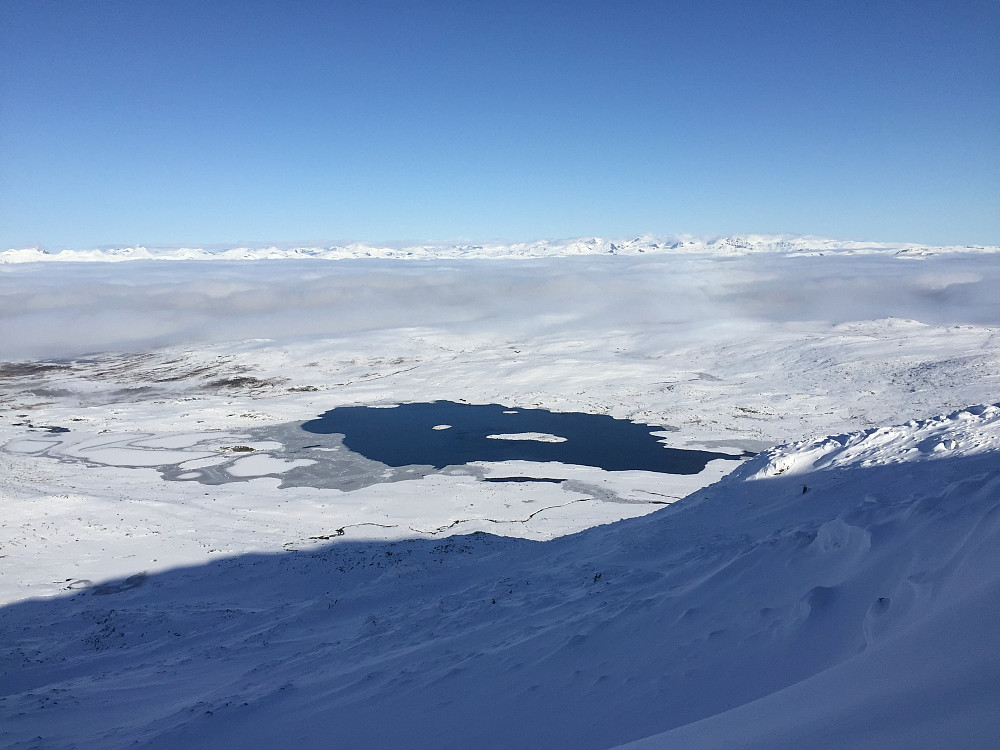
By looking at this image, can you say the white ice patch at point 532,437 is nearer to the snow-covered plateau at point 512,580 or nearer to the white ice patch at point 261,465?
the snow-covered plateau at point 512,580

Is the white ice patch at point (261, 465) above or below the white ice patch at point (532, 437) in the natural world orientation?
below

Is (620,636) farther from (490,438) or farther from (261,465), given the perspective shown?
(490,438)

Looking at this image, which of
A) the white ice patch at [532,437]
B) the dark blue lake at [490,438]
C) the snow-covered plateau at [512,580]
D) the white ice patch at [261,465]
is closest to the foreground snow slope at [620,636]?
the snow-covered plateau at [512,580]

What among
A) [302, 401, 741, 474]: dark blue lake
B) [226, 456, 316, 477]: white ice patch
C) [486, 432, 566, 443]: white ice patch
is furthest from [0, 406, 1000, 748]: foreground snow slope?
[486, 432, 566, 443]: white ice patch

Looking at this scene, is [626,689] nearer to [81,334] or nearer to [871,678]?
[871,678]

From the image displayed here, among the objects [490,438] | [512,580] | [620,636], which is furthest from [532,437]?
[620,636]

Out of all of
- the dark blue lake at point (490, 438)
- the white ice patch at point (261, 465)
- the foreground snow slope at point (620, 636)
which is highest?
the foreground snow slope at point (620, 636)

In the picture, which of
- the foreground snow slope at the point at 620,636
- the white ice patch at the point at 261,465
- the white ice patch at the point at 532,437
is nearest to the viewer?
the foreground snow slope at the point at 620,636
